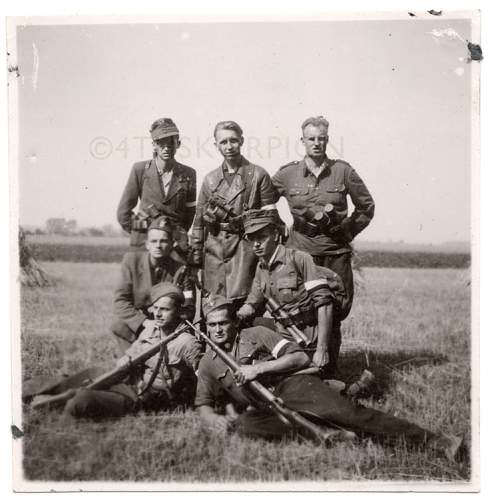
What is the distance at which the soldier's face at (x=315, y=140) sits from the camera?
24.1 ft

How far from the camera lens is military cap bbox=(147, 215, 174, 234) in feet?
24.0

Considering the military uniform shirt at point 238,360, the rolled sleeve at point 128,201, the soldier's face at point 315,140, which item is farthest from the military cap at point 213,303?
the soldier's face at point 315,140

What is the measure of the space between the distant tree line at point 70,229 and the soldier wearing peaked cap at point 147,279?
1.22ft

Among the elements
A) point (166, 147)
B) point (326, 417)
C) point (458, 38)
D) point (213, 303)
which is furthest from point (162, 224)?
Answer: point (458, 38)

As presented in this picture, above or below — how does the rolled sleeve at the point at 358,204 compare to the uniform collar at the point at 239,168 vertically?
below

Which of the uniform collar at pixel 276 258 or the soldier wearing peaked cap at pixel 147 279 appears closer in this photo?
the uniform collar at pixel 276 258

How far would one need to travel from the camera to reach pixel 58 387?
7328 mm

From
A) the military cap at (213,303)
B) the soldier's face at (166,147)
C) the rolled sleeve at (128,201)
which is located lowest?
the military cap at (213,303)

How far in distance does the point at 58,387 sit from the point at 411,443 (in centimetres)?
365

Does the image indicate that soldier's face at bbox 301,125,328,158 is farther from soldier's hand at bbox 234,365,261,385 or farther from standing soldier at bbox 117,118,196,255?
soldier's hand at bbox 234,365,261,385

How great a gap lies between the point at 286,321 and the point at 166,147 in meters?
2.24

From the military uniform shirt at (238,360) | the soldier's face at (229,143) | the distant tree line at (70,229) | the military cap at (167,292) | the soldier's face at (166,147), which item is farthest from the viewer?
the distant tree line at (70,229)

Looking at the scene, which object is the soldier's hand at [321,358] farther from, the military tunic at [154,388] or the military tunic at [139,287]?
the military tunic at [139,287]

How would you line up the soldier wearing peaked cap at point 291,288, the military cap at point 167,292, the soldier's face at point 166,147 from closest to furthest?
the soldier wearing peaked cap at point 291,288, the military cap at point 167,292, the soldier's face at point 166,147
